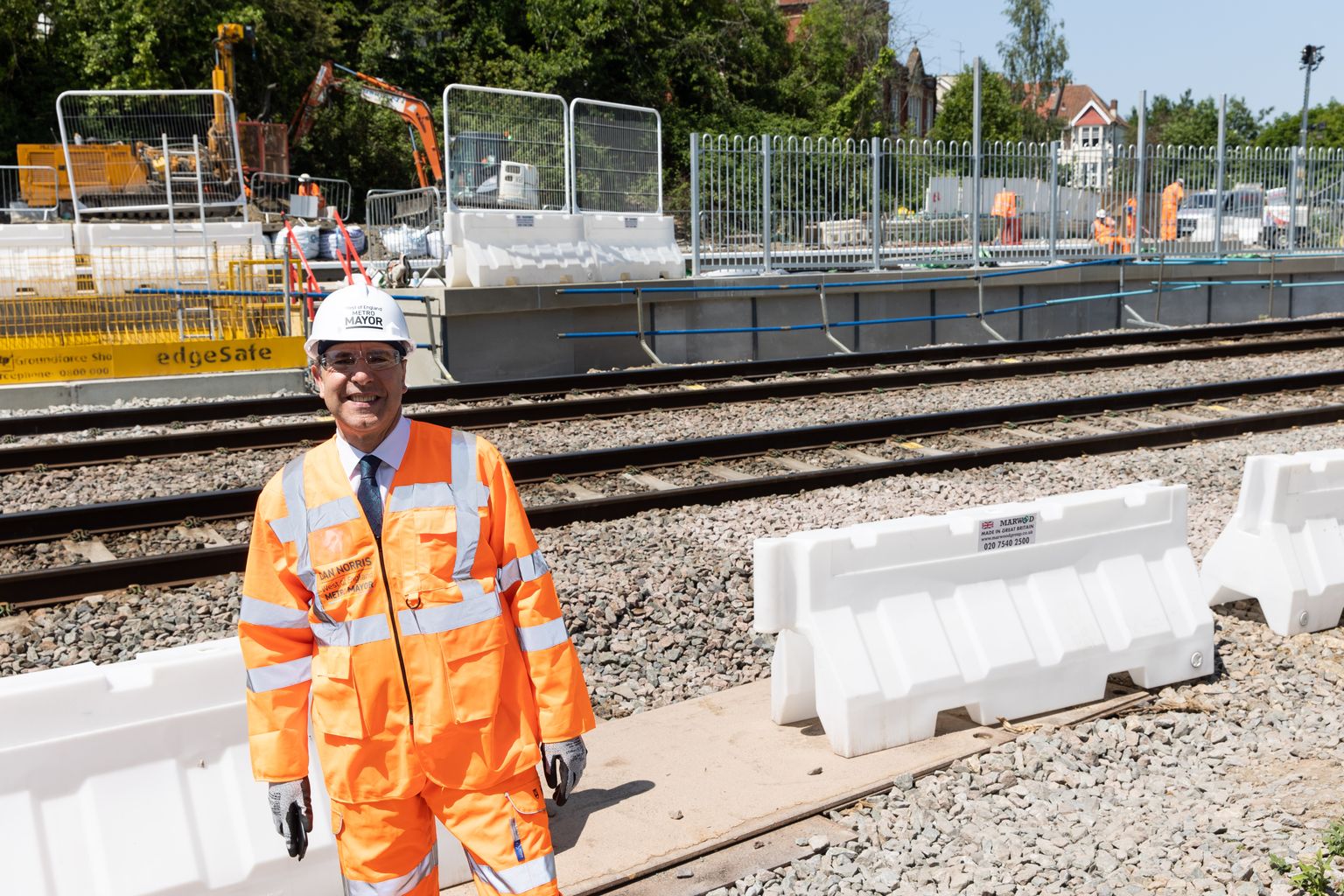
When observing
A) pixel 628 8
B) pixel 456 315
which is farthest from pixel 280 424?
pixel 628 8

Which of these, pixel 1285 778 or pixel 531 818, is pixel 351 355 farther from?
pixel 1285 778

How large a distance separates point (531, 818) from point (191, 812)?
1.43 meters

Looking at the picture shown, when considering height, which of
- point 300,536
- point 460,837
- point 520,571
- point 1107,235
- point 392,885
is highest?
point 1107,235

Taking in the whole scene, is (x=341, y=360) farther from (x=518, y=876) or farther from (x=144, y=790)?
(x=144, y=790)

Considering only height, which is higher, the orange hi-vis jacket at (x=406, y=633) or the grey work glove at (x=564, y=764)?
the orange hi-vis jacket at (x=406, y=633)

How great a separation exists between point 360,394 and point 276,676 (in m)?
0.68

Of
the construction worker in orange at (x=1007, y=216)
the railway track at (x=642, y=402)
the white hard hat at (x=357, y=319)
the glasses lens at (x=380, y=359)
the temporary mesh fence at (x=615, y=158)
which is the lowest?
the railway track at (x=642, y=402)

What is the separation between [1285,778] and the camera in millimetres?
4562

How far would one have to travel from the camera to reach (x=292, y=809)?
2941 mm

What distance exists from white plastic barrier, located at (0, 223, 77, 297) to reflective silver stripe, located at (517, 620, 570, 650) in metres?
14.2

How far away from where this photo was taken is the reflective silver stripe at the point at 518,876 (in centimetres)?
280

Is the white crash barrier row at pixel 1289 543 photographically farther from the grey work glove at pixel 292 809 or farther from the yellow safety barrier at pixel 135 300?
the yellow safety barrier at pixel 135 300

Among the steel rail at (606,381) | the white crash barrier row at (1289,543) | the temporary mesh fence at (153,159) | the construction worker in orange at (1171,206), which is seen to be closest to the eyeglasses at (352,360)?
the white crash barrier row at (1289,543)

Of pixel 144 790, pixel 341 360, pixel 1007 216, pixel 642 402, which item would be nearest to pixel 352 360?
pixel 341 360
